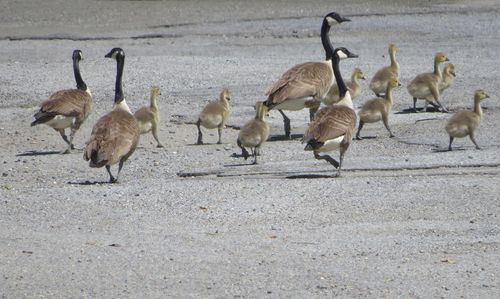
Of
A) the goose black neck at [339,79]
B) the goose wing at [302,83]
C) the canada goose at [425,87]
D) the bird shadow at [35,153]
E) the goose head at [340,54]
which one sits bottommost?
the bird shadow at [35,153]

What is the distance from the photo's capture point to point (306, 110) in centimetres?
1883

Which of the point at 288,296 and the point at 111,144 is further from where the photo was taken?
the point at 111,144

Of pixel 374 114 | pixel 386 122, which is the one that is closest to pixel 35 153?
pixel 374 114

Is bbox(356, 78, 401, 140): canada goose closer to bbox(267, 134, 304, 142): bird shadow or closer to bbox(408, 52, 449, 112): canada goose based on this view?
bbox(267, 134, 304, 142): bird shadow

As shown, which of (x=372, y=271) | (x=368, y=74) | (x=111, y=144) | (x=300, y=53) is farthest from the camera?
(x=300, y=53)

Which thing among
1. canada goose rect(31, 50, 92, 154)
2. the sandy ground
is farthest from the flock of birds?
the sandy ground

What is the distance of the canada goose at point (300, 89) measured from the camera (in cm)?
1617

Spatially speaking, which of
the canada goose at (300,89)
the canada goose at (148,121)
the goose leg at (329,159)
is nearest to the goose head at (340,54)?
the canada goose at (300,89)

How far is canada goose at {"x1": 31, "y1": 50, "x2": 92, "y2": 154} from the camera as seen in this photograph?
15.4 m

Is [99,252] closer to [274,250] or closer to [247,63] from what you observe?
[274,250]

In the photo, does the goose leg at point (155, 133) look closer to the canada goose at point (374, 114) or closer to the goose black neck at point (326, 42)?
the canada goose at point (374, 114)

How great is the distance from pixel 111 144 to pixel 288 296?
4573mm

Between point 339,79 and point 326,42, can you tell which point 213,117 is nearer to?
point 339,79

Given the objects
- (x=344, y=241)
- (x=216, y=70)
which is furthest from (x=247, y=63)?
(x=344, y=241)
